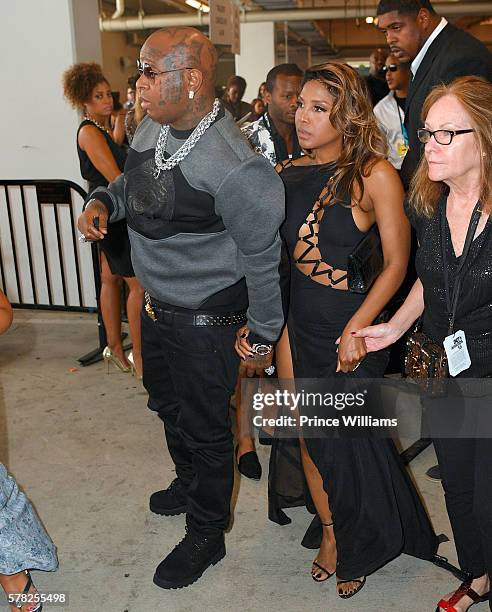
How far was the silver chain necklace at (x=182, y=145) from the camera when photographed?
2008 mm

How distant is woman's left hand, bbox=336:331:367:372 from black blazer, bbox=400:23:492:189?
1210mm

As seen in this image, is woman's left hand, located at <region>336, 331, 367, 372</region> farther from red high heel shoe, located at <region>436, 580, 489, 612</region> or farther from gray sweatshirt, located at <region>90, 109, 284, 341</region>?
red high heel shoe, located at <region>436, 580, 489, 612</region>

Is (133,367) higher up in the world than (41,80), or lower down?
lower down

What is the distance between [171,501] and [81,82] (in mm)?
2650

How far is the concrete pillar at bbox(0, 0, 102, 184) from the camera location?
5012mm

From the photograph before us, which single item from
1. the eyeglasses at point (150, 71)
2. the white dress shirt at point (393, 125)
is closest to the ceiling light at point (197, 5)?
the white dress shirt at point (393, 125)

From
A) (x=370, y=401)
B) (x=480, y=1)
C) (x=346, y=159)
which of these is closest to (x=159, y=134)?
(x=346, y=159)

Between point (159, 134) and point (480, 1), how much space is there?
13.2 meters

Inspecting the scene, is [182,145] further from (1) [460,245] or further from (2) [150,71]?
(1) [460,245]

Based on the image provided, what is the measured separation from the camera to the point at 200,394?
226 cm

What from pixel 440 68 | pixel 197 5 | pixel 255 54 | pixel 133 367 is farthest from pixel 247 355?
pixel 255 54

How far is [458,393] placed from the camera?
1896 mm

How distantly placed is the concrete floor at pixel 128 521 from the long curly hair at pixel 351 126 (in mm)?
1297

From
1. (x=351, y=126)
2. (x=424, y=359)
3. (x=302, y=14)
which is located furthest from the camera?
(x=302, y=14)
